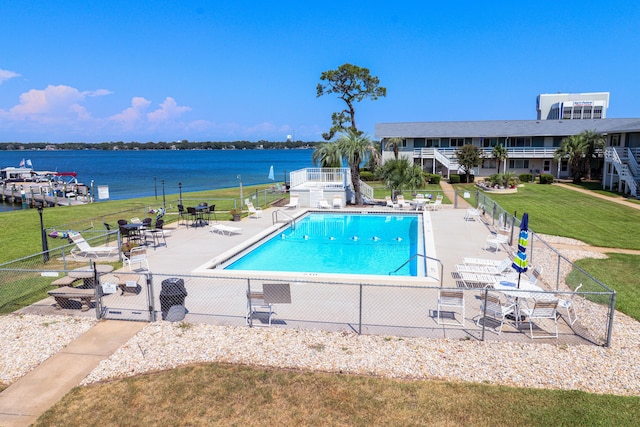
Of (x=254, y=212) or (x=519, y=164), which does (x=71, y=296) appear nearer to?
(x=254, y=212)

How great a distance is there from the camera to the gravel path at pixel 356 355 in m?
7.97

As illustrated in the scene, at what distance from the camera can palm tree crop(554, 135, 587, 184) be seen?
44062mm

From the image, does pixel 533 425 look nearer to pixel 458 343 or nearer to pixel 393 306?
pixel 458 343

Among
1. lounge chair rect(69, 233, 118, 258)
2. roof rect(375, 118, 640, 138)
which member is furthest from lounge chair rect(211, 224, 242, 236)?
roof rect(375, 118, 640, 138)

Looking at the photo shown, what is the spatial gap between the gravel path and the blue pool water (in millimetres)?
6019

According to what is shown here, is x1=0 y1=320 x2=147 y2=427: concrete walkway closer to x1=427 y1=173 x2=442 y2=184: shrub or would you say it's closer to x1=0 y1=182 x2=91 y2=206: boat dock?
x1=427 y1=173 x2=442 y2=184: shrub

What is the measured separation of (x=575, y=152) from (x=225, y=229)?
128 feet

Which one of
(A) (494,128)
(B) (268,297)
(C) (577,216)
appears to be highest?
(A) (494,128)

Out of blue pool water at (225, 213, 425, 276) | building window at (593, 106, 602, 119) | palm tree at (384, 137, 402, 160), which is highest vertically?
building window at (593, 106, 602, 119)

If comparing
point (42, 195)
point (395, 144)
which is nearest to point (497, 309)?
point (395, 144)

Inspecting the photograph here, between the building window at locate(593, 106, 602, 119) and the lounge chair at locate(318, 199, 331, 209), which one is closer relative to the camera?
the lounge chair at locate(318, 199, 331, 209)

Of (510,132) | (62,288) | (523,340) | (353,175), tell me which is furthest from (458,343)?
(510,132)

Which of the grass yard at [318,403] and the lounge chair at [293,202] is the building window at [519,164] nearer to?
the lounge chair at [293,202]

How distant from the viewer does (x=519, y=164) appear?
170 ft
